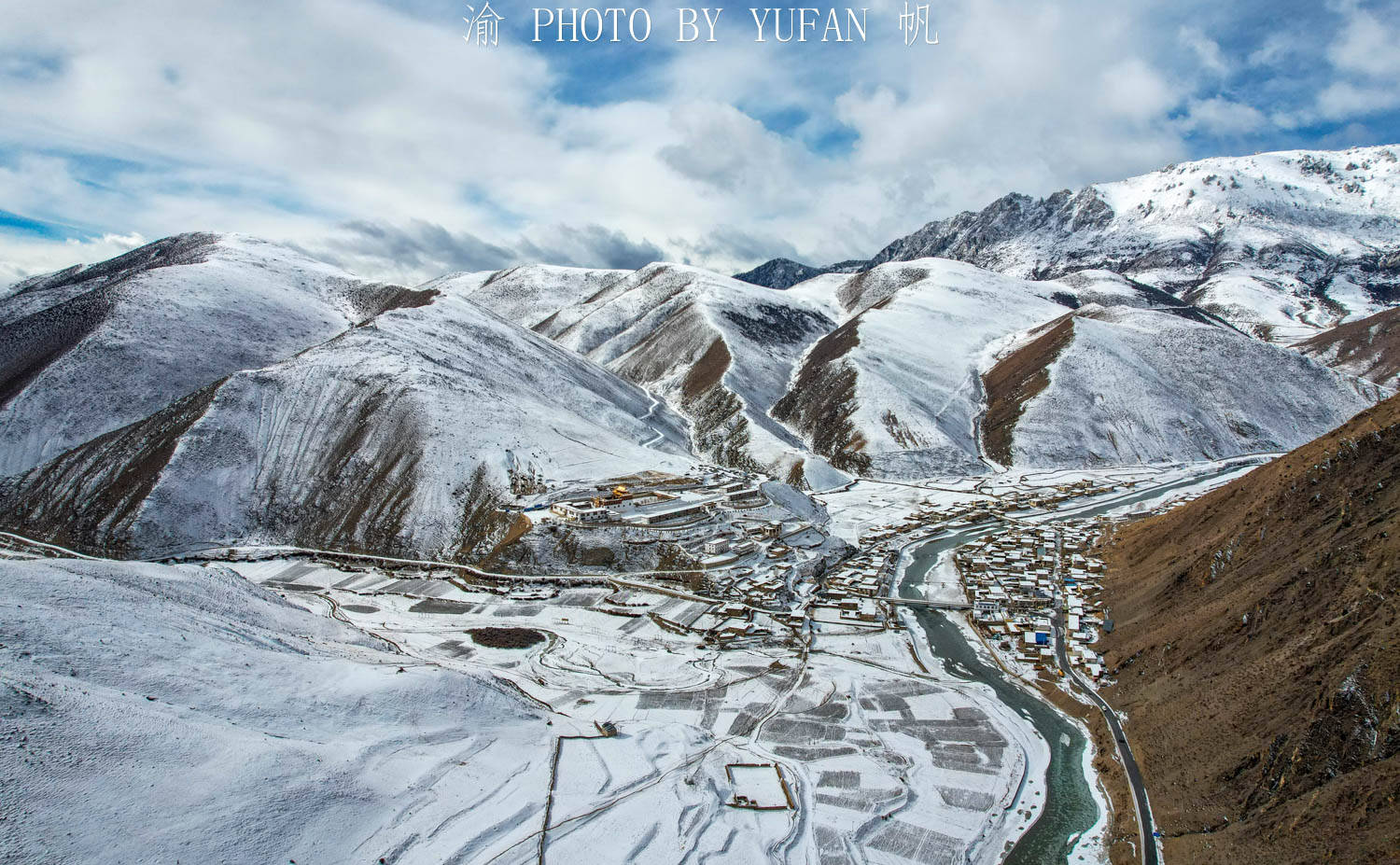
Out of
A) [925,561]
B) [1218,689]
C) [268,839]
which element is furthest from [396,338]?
[1218,689]

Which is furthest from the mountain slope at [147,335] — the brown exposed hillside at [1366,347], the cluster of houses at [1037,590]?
the brown exposed hillside at [1366,347]

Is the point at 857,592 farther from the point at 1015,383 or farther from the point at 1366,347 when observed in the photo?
the point at 1366,347

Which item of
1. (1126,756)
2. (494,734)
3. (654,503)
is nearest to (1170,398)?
(654,503)

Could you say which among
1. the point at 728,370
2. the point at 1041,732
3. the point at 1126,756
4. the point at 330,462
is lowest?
the point at 728,370

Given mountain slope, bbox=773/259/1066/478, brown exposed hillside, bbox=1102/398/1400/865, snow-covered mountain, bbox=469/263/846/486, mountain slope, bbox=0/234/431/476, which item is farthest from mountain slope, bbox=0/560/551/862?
mountain slope, bbox=773/259/1066/478

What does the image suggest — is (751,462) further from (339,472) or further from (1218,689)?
(1218,689)

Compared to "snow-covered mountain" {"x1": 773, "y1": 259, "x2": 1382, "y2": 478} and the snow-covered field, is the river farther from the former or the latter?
"snow-covered mountain" {"x1": 773, "y1": 259, "x2": 1382, "y2": 478}
